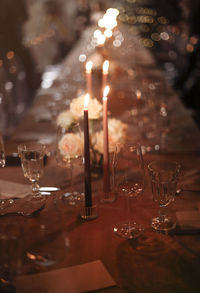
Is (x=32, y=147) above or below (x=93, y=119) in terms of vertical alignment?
below

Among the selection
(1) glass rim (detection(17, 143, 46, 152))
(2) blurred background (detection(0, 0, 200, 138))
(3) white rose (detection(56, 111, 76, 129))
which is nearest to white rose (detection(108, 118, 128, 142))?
(3) white rose (detection(56, 111, 76, 129))

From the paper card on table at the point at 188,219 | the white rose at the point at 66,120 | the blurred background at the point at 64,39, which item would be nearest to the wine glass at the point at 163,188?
the paper card on table at the point at 188,219

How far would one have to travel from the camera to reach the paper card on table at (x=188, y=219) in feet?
3.29

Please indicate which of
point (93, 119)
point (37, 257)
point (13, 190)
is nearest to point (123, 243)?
point (37, 257)

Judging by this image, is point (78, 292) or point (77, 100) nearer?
point (78, 292)

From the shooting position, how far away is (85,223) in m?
1.07

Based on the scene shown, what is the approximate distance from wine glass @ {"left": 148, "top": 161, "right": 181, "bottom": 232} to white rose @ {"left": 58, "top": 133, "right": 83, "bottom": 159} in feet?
1.04

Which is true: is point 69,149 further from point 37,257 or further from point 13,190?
point 37,257

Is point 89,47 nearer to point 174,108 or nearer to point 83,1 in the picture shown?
point 174,108

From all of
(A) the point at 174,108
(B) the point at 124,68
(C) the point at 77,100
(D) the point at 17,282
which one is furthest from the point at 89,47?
(D) the point at 17,282

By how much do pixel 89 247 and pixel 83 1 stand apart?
10.00m

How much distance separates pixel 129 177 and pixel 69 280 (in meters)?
0.36

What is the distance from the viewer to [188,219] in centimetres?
103

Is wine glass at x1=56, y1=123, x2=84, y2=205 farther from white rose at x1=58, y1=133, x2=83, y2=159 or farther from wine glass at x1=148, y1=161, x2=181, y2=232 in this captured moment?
wine glass at x1=148, y1=161, x2=181, y2=232
